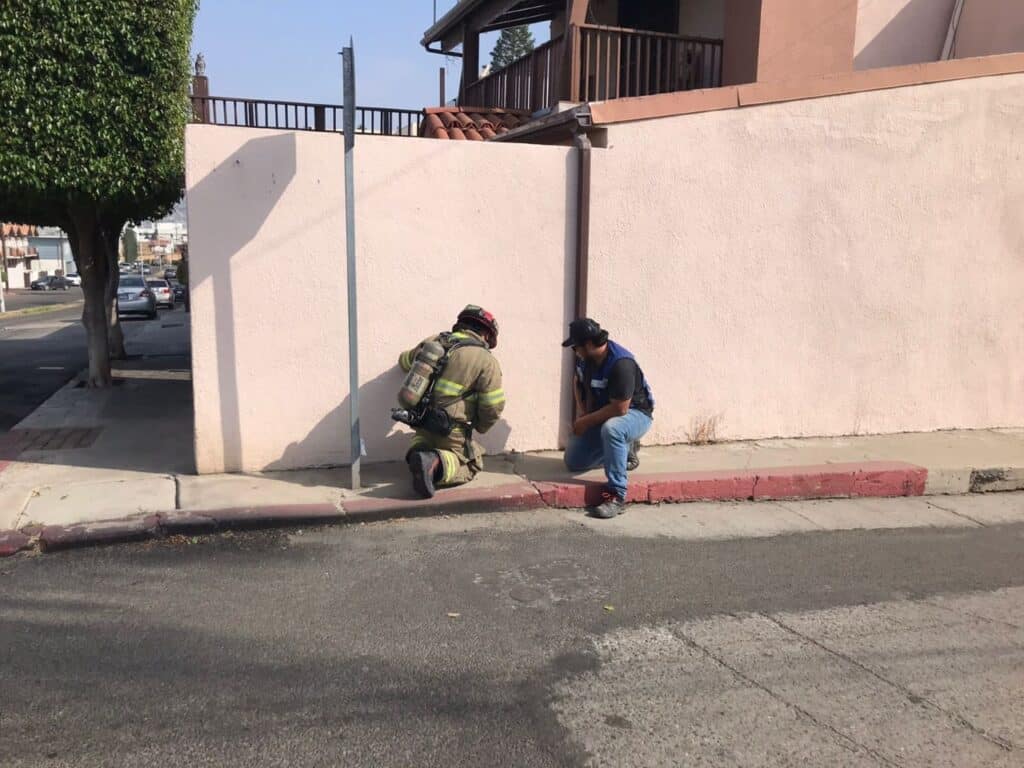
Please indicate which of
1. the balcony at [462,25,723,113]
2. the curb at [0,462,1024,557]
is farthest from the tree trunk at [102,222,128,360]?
the curb at [0,462,1024,557]

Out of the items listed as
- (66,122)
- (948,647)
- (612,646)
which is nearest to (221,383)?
(66,122)

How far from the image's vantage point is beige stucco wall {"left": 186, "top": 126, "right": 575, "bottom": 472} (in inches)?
236

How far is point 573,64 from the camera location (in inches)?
366

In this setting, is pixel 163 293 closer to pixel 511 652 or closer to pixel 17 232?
pixel 511 652

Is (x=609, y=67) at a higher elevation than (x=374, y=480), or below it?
higher

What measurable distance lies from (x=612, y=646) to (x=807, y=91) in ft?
18.0

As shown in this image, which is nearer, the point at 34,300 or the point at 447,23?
the point at 447,23

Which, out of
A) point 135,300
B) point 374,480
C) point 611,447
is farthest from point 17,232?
point 611,447

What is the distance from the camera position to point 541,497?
19.7 ft

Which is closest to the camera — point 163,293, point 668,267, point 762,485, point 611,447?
point 611,447

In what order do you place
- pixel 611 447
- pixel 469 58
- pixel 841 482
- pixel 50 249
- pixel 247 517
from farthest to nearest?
1. pixel 50 249
2. pixel 469 58
3. pixel 841 482
4. pixel 611 447
5. pixel 247 517

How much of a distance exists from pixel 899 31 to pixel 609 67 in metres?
4.15

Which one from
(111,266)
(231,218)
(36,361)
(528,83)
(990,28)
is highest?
(990,28)

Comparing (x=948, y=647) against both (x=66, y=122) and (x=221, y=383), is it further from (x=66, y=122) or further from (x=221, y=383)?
(x=66, y=122)
